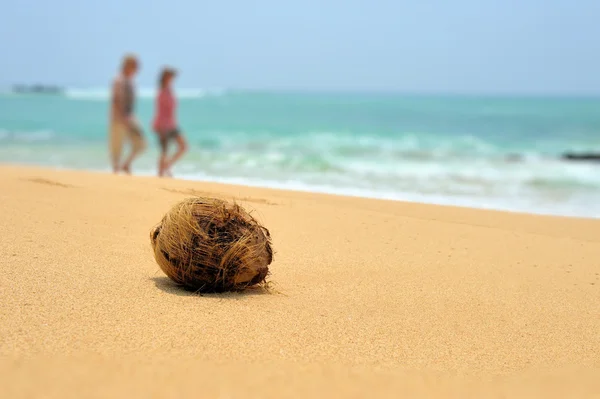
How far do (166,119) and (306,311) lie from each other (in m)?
7.08

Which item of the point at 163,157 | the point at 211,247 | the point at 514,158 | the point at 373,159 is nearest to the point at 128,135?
the point at 163,157

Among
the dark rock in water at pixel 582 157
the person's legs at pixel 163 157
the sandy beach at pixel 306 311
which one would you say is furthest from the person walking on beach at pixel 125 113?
the dark rock in water at pixel 582 157

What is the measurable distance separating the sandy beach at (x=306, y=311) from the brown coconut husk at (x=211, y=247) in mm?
130

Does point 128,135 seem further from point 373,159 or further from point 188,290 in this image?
point 373,159

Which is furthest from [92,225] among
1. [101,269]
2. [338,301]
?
[338,301]

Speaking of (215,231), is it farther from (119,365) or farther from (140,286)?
(119,365)

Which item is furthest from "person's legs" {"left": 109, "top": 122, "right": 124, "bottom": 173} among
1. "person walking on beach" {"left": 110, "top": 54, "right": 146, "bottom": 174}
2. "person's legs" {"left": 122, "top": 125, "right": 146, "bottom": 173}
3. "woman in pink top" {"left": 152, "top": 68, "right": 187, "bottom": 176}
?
"woman in pink top" {"left": 152, "top": 68, "right": 187, "bottom": 176}

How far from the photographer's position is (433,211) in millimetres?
8664

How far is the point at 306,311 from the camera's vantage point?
4.67 meters

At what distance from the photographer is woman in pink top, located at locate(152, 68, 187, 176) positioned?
11.0m

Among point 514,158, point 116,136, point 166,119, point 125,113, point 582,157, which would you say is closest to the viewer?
point 125,113

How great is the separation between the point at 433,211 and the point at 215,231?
4.50m

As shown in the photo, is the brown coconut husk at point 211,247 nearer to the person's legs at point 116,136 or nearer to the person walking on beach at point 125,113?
the person walking on beach at point 125,113

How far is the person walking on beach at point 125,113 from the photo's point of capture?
1040 cm
